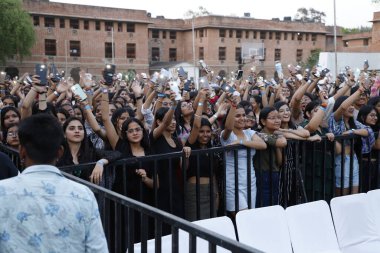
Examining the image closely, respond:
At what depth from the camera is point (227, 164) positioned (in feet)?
15.4

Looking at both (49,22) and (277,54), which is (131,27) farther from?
(277,54)

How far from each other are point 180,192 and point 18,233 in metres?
2.63

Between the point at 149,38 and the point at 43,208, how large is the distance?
57.2 meters

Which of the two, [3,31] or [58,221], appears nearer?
[58,221]

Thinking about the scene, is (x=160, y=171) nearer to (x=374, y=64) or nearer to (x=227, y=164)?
(x=227, y=164)

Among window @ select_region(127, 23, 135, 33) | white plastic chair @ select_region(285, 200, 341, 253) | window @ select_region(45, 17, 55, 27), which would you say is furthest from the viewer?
window @ select_region(127, 23, 135, 33)

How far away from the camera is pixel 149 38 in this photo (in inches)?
2274

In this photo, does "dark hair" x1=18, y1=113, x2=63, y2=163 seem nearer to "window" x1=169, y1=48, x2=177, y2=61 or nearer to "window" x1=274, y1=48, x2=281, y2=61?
"window" x1=169, y1=48, x2=177, y2=61

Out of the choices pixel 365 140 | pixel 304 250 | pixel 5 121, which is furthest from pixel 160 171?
pixel 365 140

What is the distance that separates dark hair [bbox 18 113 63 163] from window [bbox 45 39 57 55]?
48.3 meters

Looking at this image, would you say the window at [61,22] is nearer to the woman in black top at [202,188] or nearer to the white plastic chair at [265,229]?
the woman in black top at [202,188]

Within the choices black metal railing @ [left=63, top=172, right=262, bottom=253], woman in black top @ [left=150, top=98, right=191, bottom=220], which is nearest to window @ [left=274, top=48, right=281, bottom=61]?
woman in black top @ [left=150, top=98, right=191, bottom=220]

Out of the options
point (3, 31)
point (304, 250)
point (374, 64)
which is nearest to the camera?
point (304, 250)

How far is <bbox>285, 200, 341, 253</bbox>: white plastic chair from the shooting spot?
407cm
